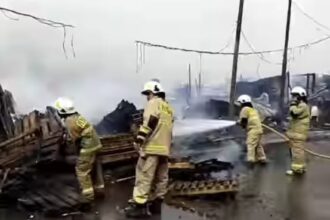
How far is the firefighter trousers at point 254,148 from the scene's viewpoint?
12.2 m

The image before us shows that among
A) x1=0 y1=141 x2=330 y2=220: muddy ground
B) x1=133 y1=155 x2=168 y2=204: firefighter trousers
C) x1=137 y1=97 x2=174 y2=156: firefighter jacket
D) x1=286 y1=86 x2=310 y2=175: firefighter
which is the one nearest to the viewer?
x1=137 y1=97 x2=174 y2=156: firefighter jacket

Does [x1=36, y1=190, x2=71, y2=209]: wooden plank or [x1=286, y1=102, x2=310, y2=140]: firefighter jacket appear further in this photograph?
[x1=286, y1=102, x2=310, y2=140]: firefighter jacket

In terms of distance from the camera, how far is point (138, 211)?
297 inches

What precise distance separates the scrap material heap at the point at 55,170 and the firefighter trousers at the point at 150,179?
1.04 meters

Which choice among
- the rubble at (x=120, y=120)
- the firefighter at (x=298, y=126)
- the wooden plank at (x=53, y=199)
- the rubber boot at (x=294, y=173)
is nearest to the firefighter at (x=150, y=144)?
the wooden plank at (x=53, y=199)

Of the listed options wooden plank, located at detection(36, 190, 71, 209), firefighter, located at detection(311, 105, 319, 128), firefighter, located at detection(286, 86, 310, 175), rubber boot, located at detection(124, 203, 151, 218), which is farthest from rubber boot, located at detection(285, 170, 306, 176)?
firefighter, located at detection(311, 105, 319, 128)

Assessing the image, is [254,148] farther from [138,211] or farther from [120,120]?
[138,211]

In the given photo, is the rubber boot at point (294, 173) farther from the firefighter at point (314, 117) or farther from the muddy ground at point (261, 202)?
the firefighter at point (314, 117)

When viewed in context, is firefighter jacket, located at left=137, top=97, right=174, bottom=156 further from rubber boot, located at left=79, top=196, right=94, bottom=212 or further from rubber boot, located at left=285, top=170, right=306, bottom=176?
rubber boot, located at left=285, top=170, right=306, bottom=176

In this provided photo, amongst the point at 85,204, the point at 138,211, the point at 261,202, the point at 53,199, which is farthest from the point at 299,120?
the point at 53,199

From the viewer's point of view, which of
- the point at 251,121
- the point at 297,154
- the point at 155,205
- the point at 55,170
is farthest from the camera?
the point at 251,121

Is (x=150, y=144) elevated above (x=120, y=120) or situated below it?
above

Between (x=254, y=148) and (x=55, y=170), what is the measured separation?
4.67 metres

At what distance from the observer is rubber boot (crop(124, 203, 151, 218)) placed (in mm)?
7520
